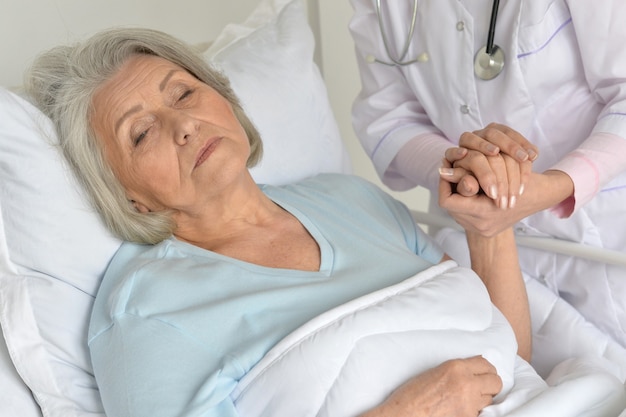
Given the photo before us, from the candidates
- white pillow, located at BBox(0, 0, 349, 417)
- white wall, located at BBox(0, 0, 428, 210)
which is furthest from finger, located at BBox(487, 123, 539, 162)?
white wall, located at BBox(0, 0, 428, 210)

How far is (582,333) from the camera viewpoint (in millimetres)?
1541

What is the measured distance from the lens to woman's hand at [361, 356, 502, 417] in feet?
3.75

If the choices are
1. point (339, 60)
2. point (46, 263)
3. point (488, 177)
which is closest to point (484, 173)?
point (488, 177)

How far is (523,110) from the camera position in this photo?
4.96 feet

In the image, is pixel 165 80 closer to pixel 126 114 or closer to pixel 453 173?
pixel 126 114

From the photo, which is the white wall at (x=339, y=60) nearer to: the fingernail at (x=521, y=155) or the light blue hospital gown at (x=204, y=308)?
the light blue hospital gown at (x=204, y=308)

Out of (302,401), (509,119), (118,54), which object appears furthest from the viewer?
(509,119)

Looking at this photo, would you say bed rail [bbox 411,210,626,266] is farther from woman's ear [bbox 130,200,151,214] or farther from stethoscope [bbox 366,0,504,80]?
woman's ear [bbox 130,200,151,214]

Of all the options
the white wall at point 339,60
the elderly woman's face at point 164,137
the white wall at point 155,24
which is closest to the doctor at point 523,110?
the elderly woman's face at point 164,137

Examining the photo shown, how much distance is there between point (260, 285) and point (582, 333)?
2.19 ft

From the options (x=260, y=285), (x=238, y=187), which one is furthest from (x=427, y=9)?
(x=260, y=285)

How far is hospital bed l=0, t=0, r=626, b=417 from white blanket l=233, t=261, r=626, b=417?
1.1 inches

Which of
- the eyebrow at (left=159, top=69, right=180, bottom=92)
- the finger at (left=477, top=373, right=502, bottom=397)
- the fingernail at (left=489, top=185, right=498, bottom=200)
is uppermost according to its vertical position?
the eyebrow at (left=159, top=69, right=180, bottom=92)

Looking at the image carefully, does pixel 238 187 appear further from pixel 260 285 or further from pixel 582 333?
pixel 582 333
